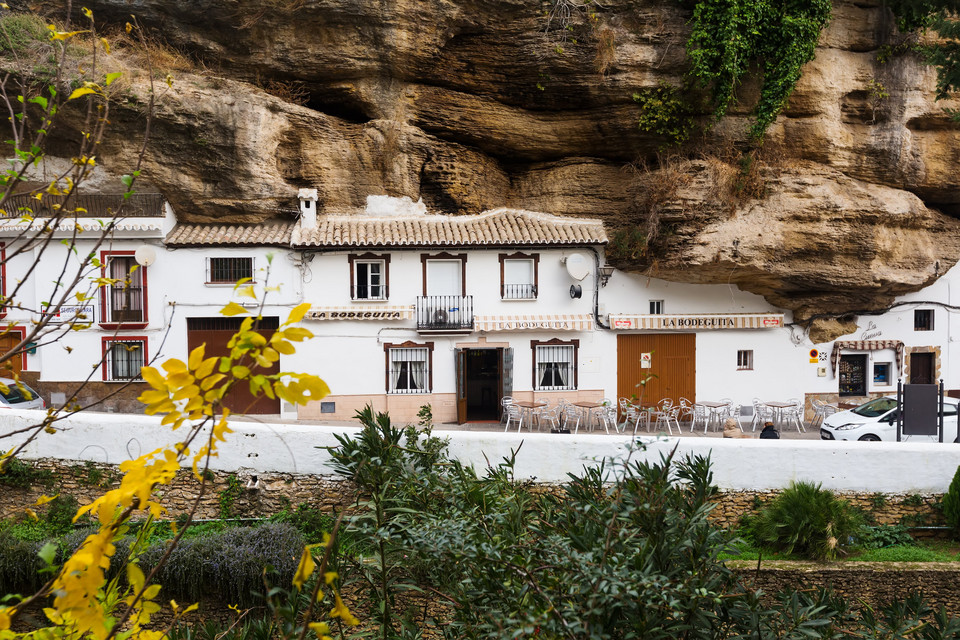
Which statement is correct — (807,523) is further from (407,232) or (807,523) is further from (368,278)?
(368,278)

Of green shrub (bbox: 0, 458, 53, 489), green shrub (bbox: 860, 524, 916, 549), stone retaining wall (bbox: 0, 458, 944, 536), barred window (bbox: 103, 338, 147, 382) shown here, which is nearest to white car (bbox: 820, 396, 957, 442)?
stone retaining wall (bbox: 0, 458, 944, 536)

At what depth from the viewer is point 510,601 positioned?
334 cm

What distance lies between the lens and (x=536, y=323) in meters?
15.6

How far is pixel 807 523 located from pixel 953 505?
245cm

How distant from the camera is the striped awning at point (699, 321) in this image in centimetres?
1592

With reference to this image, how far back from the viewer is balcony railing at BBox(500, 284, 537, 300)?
1585 cm

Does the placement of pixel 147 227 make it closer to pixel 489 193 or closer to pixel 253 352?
pixel 489 193

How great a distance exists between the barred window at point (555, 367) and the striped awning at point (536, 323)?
0.69m

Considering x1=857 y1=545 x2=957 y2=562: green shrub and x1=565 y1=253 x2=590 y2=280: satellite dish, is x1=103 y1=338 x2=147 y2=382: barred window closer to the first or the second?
x1=565 y1=253 x2=590 y2=280: satellite dish

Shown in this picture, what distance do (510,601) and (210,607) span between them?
Answer: 20.7ft

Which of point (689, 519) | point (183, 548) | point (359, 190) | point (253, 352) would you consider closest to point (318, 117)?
point (359, 190)

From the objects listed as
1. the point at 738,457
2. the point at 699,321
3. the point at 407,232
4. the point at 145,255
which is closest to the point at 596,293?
the point at 699,321

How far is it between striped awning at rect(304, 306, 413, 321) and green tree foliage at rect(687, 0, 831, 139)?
9.23 m

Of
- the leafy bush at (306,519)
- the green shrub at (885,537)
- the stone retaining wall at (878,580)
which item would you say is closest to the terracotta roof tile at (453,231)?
the leafy bush at (306,519)
